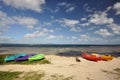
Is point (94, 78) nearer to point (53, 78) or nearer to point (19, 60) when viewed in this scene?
point (53, 78)

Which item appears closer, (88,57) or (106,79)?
(106,79)

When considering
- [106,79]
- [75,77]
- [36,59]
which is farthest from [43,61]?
[106,79]

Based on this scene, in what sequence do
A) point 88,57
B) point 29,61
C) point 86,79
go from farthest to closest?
point 88,57 → point 29,61 → point 86,79

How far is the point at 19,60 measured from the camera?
22.6 m

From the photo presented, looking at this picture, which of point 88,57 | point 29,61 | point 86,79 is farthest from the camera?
point 88,57

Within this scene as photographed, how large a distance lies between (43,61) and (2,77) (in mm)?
9574

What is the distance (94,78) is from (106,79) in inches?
47.6

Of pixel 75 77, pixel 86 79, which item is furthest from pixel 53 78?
pixel 86 79

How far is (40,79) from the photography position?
12.5 meters

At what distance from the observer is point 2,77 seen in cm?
1318

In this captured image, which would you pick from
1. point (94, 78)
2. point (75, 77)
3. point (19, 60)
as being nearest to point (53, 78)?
point (75, 77)

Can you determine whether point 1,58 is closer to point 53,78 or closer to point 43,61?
point 43,61

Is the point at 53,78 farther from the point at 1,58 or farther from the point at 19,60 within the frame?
the point at 1,58

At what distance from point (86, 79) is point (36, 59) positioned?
12.6 m
